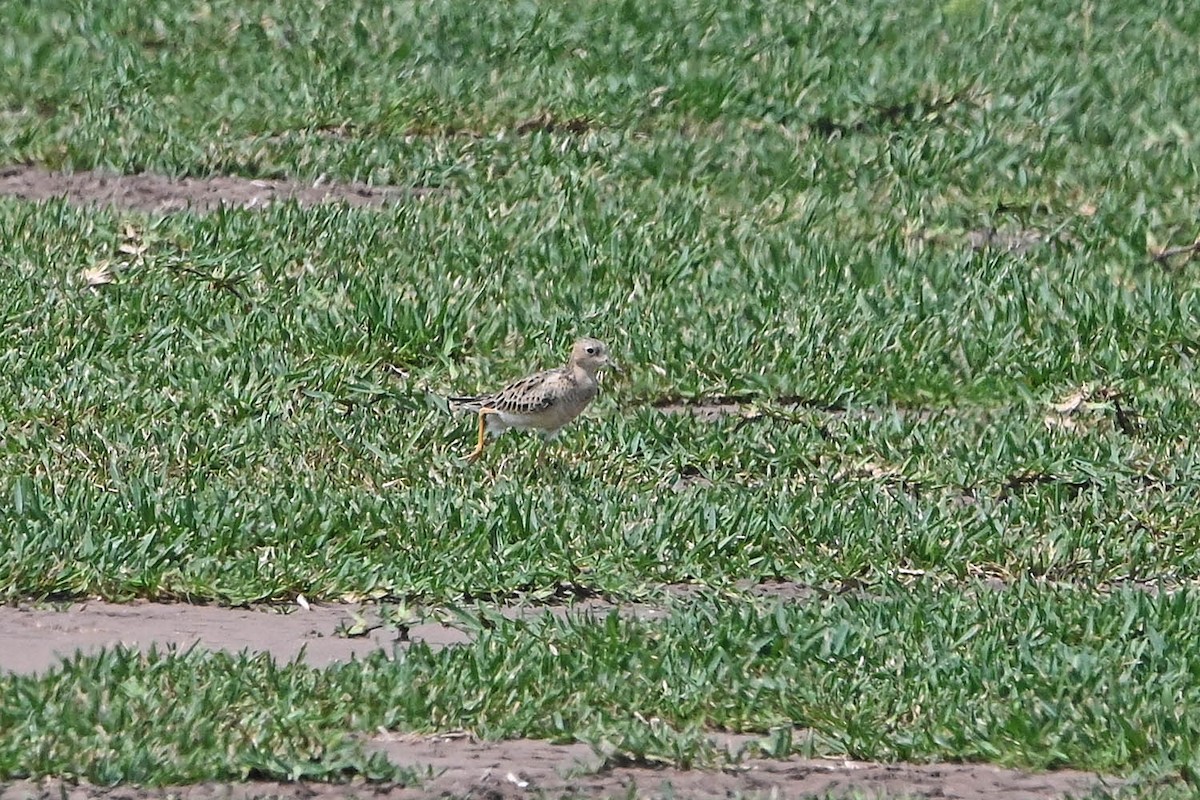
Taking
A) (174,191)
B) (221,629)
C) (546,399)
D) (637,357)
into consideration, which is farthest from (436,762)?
(174,191)

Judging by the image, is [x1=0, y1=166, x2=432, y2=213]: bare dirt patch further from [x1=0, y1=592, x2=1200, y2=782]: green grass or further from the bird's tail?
[x1=0, y1=592, x2=1200, y2=782]: green grass

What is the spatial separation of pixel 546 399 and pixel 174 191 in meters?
3.51

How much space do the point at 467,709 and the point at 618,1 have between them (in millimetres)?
8020

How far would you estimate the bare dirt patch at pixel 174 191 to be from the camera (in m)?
11.2

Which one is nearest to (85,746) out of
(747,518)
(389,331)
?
(747,518)

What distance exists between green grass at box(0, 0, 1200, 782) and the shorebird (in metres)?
0.14

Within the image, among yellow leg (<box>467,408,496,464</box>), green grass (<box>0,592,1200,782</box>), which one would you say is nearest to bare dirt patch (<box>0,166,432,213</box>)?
yellow leg (<box>467,408,496,464</box>)

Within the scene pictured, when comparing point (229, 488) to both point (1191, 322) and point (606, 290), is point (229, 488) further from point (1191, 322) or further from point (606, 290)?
point (1191, 322)

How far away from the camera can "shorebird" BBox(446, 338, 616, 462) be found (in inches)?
338

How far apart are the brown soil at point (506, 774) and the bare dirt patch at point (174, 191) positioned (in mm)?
4458

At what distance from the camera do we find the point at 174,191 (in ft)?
37.2

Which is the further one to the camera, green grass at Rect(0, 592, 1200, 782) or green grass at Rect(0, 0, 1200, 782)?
green grass at Rect(0, 0, 1200, 782)

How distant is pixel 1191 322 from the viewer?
1009cm

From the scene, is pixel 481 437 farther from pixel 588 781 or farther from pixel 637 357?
pixel 588 781
